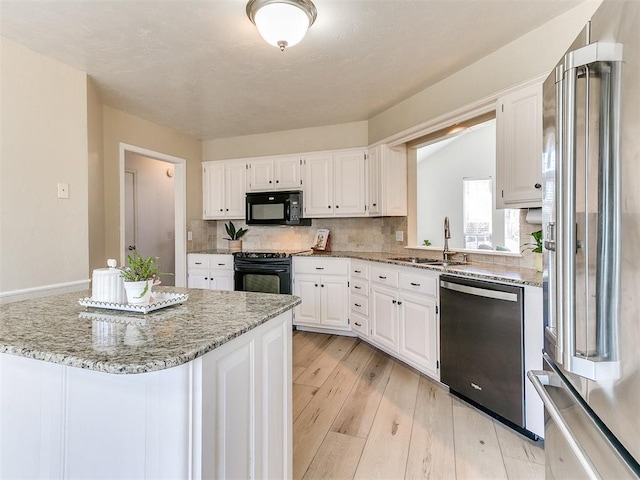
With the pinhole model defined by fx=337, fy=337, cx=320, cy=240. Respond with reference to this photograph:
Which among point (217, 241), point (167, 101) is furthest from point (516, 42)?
point (217, 241)

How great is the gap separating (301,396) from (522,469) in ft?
4.36

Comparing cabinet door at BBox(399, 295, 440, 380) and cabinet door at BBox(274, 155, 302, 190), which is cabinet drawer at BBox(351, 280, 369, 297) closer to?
cabinet door at BBox(399, 295, 440, 380)

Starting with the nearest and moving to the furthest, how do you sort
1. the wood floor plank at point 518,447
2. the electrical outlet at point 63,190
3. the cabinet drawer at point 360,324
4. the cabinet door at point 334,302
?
the wood floor plank at point 518,447
the electrical outlet at point 63,190
the cabinet drawer at point 360,324
the cabinet door at point 334,302

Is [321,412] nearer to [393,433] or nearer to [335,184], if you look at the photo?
[393,433]

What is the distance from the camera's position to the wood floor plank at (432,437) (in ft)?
5.43

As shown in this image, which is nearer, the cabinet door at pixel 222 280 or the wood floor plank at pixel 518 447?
the wood floor plank at pixel 518 447

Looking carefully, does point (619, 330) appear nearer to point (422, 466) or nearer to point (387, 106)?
point (422, 466)

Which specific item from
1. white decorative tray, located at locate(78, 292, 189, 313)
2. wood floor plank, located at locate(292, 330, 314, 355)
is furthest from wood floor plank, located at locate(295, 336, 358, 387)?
white decorative tray, located at locate(78, 292, 189, 313)

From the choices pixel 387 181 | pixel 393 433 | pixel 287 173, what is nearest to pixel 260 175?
pixel 287 173

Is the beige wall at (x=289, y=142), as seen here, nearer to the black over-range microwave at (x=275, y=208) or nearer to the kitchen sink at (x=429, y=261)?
the black over-range microwave at (x=275, y=208)

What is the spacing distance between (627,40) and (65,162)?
310 cm

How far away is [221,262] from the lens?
4133 mm

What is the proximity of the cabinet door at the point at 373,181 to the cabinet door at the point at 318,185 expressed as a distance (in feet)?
1.52

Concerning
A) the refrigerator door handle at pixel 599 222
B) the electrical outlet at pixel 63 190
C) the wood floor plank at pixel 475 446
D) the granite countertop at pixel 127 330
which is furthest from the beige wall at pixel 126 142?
the refrigerator door handle at pixel 599 222
